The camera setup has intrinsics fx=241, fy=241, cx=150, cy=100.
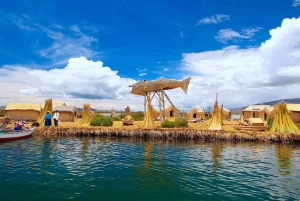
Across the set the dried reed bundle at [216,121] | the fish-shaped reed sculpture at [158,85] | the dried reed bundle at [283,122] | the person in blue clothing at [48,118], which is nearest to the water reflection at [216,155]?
the dried reed bundle at [216,121]

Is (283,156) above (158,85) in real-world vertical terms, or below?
below

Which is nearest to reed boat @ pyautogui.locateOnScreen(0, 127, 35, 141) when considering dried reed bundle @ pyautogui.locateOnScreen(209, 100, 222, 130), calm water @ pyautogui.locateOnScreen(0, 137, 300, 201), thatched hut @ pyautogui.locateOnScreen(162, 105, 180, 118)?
calm water @ pyautogui.locateOnScreen(0, 137, 300, 201)

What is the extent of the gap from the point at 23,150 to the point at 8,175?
536cm

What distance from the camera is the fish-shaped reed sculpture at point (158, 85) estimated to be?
23.9 metres

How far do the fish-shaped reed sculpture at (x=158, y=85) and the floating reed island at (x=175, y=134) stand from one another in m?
5.09

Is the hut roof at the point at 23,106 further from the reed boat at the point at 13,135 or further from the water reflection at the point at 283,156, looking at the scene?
the water reflection at the point at 283,156

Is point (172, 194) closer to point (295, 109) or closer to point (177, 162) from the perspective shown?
point (177, 162)

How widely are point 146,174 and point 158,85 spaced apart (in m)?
15.1

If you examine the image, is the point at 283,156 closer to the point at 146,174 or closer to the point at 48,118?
the point at 146,174

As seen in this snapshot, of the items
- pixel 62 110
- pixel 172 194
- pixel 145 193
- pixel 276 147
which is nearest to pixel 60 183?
pixel 145 193

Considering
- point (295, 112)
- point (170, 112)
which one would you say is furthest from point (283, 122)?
point (170, 112)

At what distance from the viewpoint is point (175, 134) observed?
67.2 ft

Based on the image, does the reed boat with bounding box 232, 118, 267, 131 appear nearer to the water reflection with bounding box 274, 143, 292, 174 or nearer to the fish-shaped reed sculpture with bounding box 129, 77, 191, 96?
the water reflection with bounding box 274, 143, 292, 174

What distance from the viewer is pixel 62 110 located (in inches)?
1266
